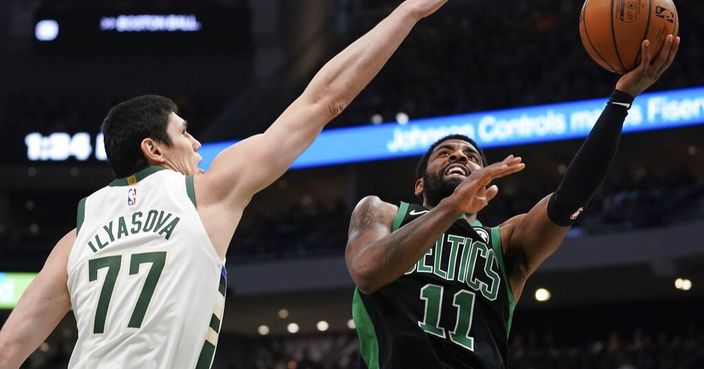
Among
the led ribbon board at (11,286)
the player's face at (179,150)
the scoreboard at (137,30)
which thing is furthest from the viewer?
the scoreboard at (137,30)

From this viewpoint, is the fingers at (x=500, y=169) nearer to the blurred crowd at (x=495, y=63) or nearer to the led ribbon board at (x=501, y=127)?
the led ribbon board at (x=501, y=127)

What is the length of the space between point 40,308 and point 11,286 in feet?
A: 79.6

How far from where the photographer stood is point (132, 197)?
3.66 m

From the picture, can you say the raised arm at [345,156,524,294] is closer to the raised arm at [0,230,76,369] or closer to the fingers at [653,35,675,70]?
the fingers at [653,35,675,70]

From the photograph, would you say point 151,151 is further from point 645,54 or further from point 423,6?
point 645,54

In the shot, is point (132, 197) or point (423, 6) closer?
→ point (132, 197)

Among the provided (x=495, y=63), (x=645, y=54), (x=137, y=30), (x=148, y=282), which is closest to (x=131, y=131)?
(x=148, y=282)

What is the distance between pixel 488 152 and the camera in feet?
81.8

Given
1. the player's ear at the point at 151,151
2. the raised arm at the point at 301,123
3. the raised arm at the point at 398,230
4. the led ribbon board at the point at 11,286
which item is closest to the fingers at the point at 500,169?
the raised arm at the point at 398,230

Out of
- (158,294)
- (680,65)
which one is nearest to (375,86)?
(680,65)

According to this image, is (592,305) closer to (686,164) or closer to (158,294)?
(686,164)

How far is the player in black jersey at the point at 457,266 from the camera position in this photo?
14.8ft

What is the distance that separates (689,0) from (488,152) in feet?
22.5

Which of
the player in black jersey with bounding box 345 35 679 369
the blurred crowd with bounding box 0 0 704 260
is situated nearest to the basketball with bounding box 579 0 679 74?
the player in black jersey with bounding box 345 35 679 369
